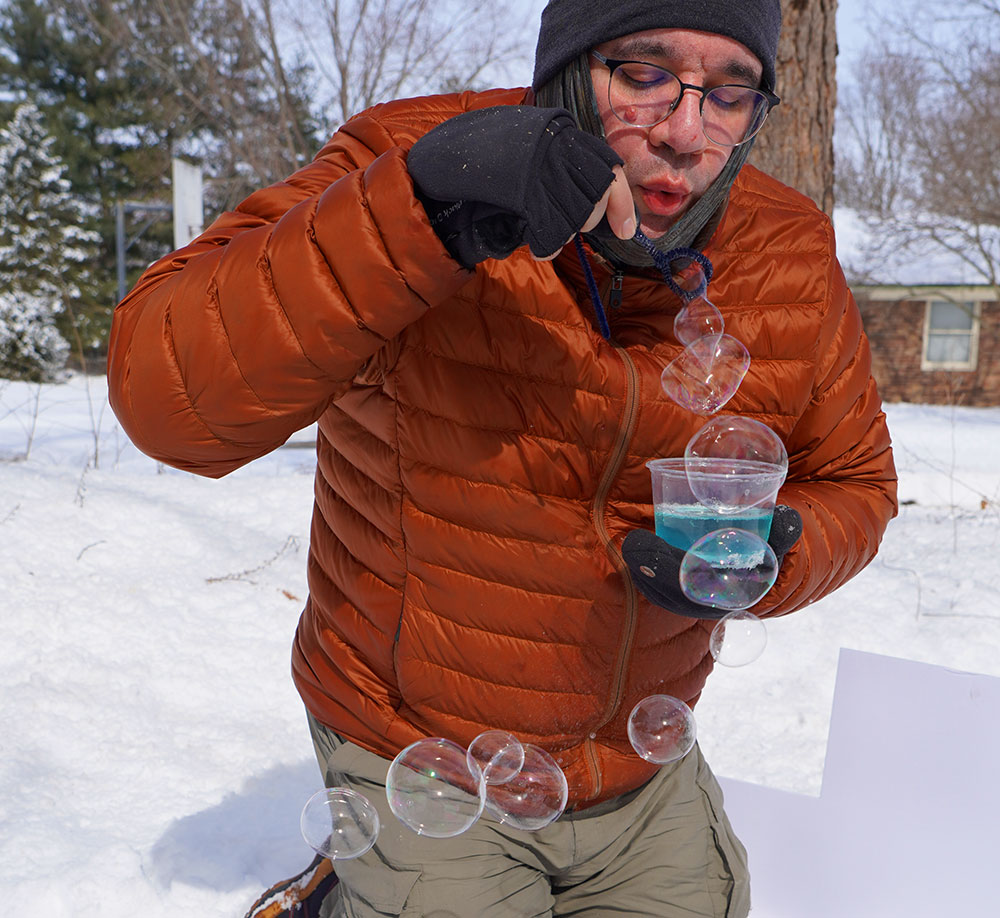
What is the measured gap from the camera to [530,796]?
1874 mm

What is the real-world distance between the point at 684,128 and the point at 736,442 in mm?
561

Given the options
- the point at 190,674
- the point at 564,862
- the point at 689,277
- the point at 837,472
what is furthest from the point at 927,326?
the point at 564,862

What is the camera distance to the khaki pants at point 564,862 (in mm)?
1905

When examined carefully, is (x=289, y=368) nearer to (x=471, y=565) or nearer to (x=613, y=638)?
(x=471, y=565)

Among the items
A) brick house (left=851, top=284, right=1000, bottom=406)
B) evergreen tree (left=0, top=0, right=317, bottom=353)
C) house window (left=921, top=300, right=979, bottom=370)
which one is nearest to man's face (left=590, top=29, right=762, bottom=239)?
evergreen tree (left=0, top=0, right=317, bottom=353)

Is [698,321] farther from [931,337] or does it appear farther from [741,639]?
[931,337]

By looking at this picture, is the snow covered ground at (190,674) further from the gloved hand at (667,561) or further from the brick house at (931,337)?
the brick house at (931,337)

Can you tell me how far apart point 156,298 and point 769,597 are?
1.26 metres

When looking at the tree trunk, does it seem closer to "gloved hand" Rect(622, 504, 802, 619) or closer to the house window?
"gloved hand" Rect(622, 504, 802, 619)

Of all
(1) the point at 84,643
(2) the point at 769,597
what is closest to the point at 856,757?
(2) the point at 769,597

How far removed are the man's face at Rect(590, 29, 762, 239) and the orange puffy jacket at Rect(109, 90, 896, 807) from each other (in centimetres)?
20

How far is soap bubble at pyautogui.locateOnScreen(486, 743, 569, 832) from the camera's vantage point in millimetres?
1871

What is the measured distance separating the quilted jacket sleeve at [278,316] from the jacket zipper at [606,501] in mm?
522

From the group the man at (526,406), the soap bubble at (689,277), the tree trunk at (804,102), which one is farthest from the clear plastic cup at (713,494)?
the tree trunk at (804,102)
